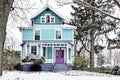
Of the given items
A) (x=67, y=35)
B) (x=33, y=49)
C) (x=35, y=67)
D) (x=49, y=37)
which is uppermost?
(x=67, y=35)

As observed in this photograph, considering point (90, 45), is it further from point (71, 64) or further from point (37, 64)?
point (37, 64)

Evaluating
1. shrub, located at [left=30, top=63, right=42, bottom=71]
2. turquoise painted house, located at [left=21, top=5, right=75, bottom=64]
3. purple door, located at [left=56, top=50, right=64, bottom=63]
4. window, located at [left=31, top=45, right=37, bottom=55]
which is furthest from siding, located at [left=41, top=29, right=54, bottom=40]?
shrub, located at [left=30, top=63, right=42, bottom=71]

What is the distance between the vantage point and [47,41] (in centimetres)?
2919

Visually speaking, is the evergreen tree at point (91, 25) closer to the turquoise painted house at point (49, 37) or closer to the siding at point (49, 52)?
the turquoise painted house at point (49, 37)

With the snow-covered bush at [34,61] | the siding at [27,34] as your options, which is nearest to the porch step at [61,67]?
the snow-covered bush at [34,61]

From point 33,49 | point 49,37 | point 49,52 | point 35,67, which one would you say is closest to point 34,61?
point 35,67

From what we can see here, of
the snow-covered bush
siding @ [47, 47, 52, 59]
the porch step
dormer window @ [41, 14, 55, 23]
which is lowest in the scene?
the porch step

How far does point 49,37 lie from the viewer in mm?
29328

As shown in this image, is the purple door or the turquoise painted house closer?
the turquoise painted house

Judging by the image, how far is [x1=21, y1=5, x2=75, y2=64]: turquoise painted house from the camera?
95.9ft

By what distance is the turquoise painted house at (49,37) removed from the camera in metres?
29.2

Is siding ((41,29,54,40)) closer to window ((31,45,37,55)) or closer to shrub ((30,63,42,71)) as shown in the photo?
window ((31,45,37,55))

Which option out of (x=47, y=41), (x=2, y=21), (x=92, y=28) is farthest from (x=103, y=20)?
(x=2, y=21)

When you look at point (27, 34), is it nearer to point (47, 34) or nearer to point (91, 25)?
point (47, 34)
